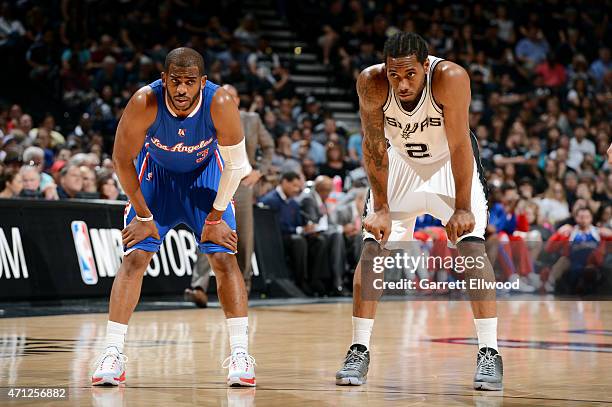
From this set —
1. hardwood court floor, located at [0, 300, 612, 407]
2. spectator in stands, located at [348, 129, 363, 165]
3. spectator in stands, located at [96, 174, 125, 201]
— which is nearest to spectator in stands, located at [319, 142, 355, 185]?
spectator in stands, located at [348, 129, 363, 165]

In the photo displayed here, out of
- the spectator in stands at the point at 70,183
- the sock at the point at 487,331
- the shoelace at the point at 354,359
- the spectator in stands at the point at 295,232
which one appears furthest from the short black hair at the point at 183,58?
the spectator in stands at the point at 295,232

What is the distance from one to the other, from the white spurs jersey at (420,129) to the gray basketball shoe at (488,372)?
109 cm

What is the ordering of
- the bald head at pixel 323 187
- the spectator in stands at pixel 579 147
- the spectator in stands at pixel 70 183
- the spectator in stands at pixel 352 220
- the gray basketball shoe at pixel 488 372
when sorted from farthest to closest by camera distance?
the spectator in stands at pixel 579 147 < the bald head at pixel 323 187 < the spectator in stands at pixel 352 220 < the spectator in stands at pixel 70 183 < the gray basketball shoe at pixel 488 372

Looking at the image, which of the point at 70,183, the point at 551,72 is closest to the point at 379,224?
the point at 70,183

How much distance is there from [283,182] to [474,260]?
27.8 feet

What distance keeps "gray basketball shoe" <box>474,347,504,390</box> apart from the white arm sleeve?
5.10ft

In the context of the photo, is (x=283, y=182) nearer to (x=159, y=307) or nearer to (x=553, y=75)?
(x=159, y=307)

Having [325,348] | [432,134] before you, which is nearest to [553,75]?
[325,348]

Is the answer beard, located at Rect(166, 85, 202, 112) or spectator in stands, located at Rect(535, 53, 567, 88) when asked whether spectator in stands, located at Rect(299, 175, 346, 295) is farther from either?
spectator in stands, located at Rect(535, 53, 567, 88)

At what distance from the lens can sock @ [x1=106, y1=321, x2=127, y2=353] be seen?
221 inches

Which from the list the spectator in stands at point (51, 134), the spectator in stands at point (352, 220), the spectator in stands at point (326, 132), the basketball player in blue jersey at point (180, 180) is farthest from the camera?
the spectator in stands at point (326, 132)

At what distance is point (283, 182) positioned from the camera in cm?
1410

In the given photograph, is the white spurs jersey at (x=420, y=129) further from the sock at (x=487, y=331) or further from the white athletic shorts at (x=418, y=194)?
the sock at (x=487, y=331)

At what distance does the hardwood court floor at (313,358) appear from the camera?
5.12m
